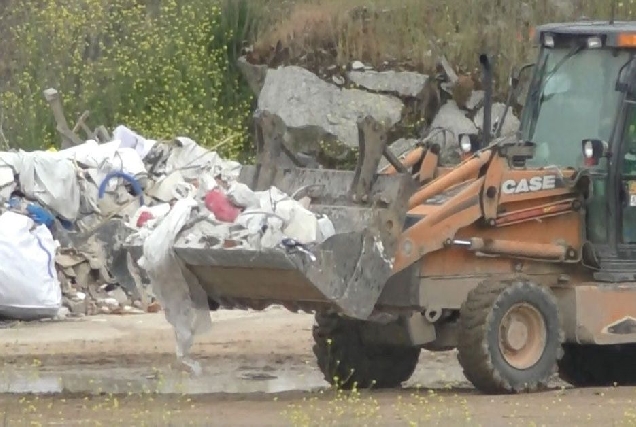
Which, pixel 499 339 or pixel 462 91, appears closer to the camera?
pixel 499 339

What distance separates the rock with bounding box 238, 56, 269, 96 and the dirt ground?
837 centimetres

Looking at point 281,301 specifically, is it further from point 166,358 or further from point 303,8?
point 303,8

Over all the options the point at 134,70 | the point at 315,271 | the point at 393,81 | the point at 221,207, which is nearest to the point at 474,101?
the point at 393,81

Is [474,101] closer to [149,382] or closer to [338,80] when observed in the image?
[338,80]

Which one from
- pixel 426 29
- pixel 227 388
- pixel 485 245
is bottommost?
pixel 227 388

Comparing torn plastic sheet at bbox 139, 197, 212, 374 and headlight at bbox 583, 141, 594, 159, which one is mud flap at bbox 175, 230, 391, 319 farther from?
headlight at bbox 583, 141, 594, 159

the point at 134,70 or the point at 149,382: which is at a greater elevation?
the point at 134,70

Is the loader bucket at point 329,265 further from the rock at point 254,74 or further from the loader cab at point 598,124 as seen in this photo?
the rock at point 254,74

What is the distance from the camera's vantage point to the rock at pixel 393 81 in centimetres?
2533

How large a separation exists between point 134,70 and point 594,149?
15337 mm

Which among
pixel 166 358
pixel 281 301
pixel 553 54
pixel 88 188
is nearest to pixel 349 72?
pixel 88 188

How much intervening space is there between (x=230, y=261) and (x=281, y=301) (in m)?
0.48

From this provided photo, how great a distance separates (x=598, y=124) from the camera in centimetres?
1319

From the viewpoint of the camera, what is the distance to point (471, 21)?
2702cm
